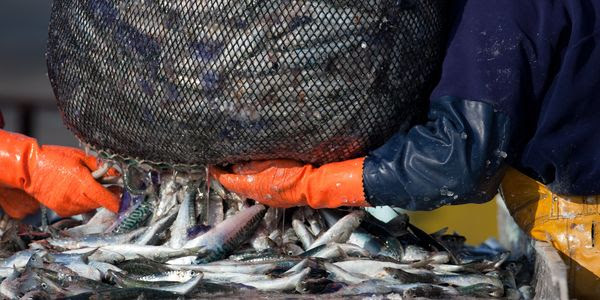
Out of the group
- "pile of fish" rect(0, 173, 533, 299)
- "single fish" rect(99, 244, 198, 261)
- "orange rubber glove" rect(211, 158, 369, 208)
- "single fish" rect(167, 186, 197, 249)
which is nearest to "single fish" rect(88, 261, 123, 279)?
"pile of fish" rect(0, 173, 533, 299)

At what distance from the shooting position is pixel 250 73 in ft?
13.6

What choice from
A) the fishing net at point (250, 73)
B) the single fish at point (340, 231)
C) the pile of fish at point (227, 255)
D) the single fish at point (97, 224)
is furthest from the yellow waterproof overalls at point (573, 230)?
the single fish at point (97, 224)

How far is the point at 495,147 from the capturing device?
4.16m

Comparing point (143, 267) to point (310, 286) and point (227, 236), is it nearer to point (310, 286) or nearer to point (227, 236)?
point (227, 236)

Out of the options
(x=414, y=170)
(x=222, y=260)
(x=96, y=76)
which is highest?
(x=96, y=76)

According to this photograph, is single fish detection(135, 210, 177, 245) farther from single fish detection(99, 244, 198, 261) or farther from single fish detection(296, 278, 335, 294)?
single fish detection(296, 278, 335, 294)

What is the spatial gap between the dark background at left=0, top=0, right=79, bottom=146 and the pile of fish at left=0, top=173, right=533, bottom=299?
10599mm

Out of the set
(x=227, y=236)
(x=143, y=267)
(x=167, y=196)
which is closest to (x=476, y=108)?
(x=227, y=236)

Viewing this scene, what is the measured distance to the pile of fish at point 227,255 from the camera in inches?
160

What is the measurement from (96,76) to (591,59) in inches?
89.4

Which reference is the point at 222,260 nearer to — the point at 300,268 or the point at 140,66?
the point at 300,268

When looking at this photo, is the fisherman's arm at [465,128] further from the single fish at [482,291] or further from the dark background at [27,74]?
the dark background at [27,74]

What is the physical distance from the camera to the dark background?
15539mm

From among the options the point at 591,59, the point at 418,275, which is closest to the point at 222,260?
the point at 418,275
